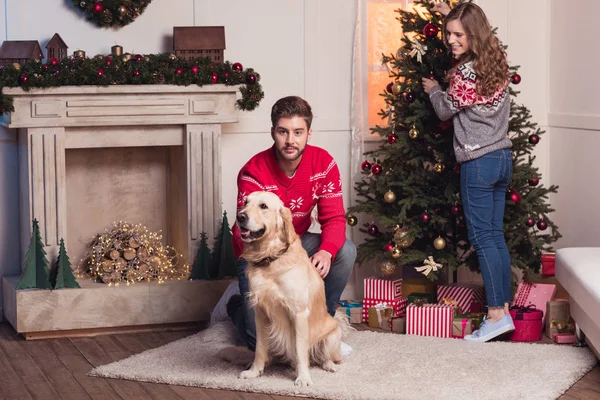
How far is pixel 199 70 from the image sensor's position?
488 centimetres

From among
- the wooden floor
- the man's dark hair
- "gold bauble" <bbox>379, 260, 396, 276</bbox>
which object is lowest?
the wooden floor

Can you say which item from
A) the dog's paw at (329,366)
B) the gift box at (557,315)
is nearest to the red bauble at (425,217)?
the gift box at (557,315)

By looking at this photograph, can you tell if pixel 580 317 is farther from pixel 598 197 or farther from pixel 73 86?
pixel 73 86

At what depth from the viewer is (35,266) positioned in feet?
15.5

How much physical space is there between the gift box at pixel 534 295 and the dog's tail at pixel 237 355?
1.54 meters

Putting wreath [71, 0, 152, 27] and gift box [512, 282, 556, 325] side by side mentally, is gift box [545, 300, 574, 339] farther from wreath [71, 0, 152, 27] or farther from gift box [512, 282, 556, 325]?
wreath [71, 0, 152, 27]

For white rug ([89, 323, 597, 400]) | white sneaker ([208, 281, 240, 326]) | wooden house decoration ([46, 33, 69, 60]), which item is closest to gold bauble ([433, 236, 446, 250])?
white rug ([89, 323, 597, 400])

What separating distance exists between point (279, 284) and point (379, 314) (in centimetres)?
139

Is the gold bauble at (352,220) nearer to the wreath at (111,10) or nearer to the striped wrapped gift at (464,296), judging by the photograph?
the striped wrapped gift at (464,296)

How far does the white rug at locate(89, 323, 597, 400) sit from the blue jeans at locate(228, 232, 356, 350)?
0.56 ft

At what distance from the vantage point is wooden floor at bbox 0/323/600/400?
375 centimetres

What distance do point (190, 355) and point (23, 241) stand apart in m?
1.30

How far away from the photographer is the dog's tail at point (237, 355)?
4125 millimetres

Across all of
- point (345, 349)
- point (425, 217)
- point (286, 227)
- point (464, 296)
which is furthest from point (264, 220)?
point (464, 296)
